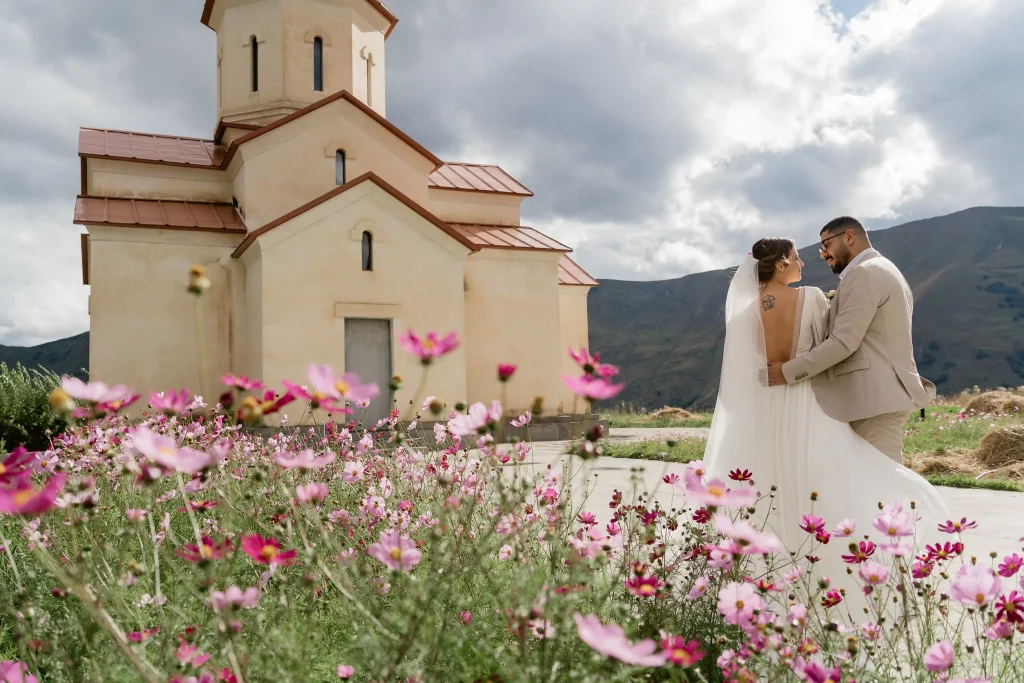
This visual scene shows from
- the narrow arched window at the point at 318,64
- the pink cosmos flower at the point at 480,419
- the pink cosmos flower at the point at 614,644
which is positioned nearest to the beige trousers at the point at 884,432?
the pink cosmos flower at the point at 480,419

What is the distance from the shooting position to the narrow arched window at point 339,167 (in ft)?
57.7

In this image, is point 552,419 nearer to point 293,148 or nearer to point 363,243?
point 363,243

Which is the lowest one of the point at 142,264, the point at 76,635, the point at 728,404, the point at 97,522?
the point at 76,635

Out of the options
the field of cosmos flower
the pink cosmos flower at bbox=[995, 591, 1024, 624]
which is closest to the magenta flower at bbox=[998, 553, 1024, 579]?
the field of cosmos flower

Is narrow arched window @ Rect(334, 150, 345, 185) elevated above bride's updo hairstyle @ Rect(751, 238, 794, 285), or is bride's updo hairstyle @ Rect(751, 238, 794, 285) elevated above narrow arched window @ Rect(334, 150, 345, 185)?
narrow arched window @ Rect(334, 150, 345, 185)

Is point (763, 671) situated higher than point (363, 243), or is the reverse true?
point (363, 243)

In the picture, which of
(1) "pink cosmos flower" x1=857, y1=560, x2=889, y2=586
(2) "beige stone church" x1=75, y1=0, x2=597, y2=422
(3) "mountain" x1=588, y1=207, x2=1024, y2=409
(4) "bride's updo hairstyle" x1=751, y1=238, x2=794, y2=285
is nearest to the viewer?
(1) "pink cosmos flower" x1=857, y1=560, x2=889, y2=586

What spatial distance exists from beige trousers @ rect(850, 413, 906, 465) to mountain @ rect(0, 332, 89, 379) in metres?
97.6

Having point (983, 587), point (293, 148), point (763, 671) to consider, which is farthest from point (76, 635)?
point (293, 148)

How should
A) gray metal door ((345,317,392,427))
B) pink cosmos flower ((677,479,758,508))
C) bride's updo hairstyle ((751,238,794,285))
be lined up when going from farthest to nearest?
gray metal door ((345,317,392,427)) → bride's updo hairstyle ((751,238,794,285)) → pink cosmos flower ((677,479,758,508))

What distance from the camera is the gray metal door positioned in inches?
608

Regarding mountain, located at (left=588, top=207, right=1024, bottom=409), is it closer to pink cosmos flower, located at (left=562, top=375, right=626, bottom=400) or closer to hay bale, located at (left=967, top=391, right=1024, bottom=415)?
hay bale, located at (left=967, top=391, right=1024, bottom=415)

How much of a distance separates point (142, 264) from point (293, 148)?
170 inches

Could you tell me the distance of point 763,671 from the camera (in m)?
2.85
